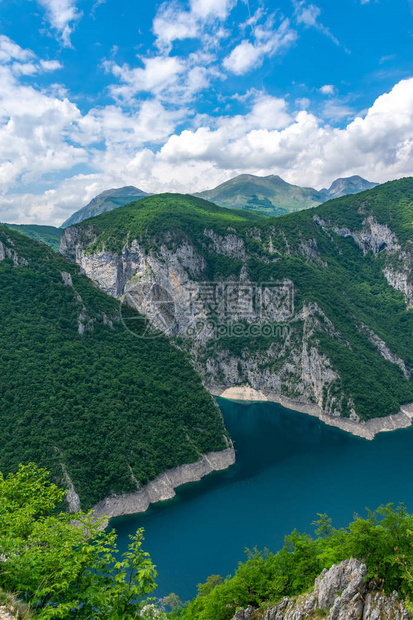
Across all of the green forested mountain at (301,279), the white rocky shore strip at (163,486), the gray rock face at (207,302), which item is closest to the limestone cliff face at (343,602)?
the white rocky shore strip at (163,486)

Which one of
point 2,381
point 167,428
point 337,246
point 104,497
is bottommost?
point 104,497

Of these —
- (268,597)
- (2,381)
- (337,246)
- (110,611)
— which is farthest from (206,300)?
(110,611)

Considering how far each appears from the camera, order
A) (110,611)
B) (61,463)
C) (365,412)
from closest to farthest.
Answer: (110,611) < (61,463) < (365,412)

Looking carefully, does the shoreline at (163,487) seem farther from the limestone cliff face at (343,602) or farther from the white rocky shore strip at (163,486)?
the limestone cliff face at (343,602)

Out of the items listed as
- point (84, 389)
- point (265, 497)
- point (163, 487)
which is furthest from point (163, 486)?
point (84, 389)

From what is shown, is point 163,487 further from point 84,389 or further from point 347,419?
point 347,419

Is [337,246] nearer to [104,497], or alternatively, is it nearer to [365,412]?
[365,412]
